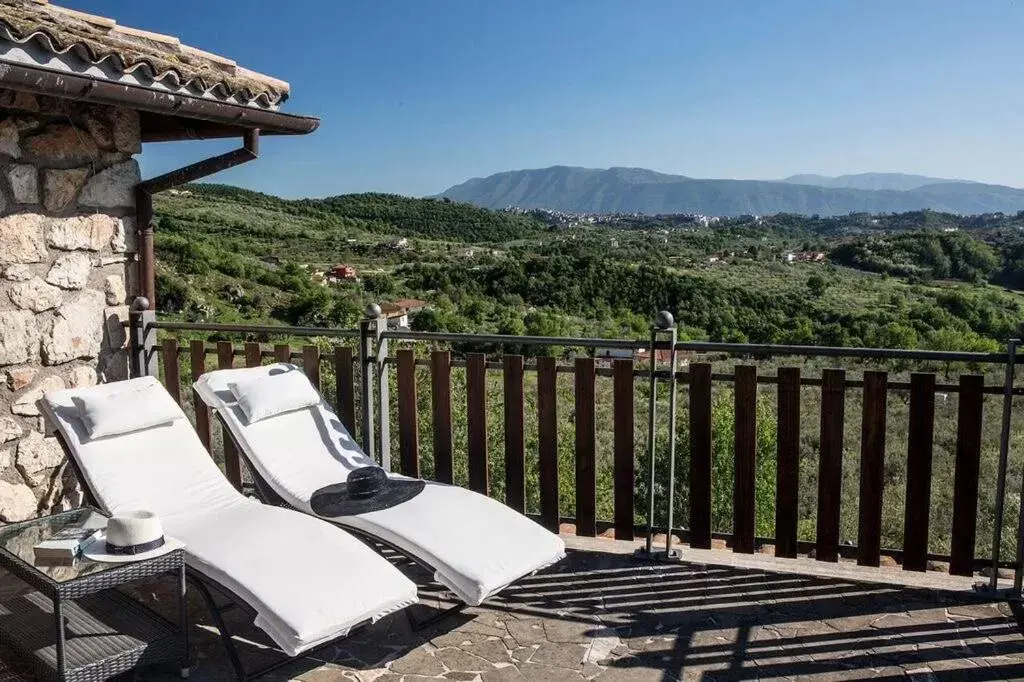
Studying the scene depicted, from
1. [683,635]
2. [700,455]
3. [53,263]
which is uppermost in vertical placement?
[53,263]

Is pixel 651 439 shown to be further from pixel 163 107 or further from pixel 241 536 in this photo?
pixel 163 107

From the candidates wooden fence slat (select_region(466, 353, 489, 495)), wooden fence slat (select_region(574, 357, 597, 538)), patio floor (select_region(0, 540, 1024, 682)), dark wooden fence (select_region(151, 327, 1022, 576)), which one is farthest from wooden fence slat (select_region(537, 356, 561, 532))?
patio floor (select_region(0, 540, 1024, 682))

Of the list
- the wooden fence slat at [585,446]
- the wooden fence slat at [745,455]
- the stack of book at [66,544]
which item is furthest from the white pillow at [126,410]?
the wooden fence slat at [745,455]

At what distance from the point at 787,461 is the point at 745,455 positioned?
0.19m

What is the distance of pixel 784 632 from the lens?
3201 millimetres

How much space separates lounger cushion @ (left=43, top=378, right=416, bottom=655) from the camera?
2703 millimetres

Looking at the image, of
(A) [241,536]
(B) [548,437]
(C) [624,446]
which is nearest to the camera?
Answer: (A) [241,536]

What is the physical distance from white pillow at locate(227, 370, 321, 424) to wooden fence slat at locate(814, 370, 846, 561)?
8.29 feet

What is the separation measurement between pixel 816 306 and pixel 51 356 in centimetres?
2801

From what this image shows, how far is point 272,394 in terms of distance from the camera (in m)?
3.98

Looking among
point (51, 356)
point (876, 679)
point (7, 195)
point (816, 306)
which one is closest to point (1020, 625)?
point (876, 679)

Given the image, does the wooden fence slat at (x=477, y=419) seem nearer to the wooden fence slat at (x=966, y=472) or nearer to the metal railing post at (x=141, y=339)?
the metal railing post at (x=141, y=339)

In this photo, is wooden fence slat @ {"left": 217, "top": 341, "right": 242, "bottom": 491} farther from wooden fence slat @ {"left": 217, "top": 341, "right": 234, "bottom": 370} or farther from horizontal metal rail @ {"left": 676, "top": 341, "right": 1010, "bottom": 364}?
horizontal metal rail @ {"left": 676, "top": 341, "right": 1010, "bottom": 364}

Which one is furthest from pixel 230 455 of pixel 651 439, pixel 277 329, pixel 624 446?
pixel 651 439
